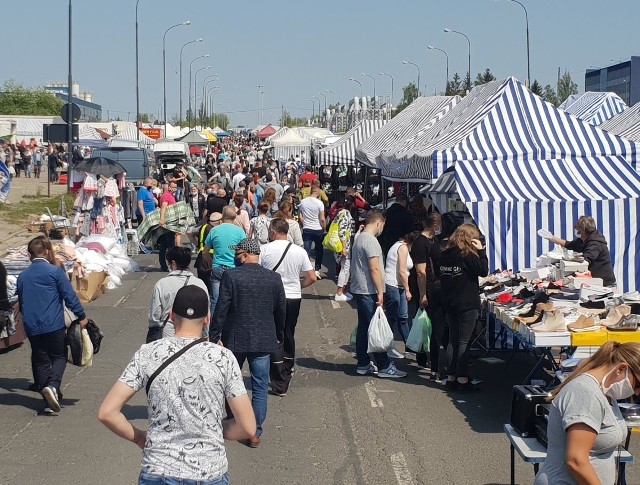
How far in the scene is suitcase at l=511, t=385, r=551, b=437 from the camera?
653 cm

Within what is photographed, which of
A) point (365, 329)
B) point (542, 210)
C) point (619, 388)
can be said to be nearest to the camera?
point (619, 388)

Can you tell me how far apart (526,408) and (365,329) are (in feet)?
14.2

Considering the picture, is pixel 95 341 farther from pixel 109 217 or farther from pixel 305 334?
pixel 109 217

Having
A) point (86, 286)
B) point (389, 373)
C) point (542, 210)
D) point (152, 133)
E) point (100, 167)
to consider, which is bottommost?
point (389, 373)

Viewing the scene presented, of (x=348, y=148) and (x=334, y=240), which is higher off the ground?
(x=348, y=148)

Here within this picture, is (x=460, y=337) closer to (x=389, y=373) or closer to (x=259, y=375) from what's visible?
(x=389, y=373)

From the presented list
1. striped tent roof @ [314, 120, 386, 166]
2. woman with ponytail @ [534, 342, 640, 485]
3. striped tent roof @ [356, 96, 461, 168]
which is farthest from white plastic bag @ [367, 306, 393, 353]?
striped tent roof @ [314, 120, 386, 166]

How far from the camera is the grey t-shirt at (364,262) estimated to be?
10.5 m

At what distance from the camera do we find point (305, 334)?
1369cm

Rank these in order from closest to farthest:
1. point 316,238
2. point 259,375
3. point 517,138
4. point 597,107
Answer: point 259,375
point 517,138
point 316,238
point 597,107

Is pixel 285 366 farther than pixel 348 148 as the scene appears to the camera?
No

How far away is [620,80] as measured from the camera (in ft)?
350

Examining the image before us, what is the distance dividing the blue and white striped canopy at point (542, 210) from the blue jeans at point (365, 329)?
348 cm

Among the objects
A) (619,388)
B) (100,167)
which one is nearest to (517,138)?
(100,167)
